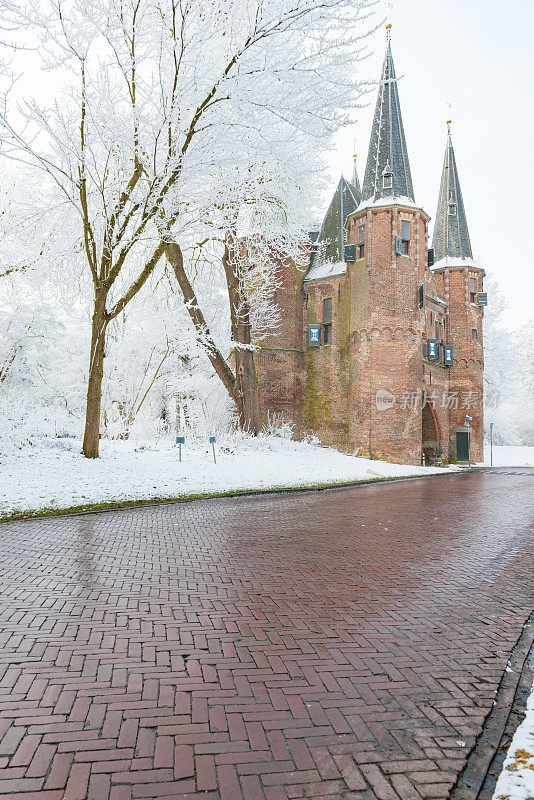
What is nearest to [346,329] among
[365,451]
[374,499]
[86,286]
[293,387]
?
[293,387]

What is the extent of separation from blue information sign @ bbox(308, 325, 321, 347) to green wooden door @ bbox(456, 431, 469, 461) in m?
12.1

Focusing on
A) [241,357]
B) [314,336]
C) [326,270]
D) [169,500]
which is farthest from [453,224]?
[169,500]

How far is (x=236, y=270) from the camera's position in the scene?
67.2 ft

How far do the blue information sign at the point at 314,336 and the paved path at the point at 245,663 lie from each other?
21.3 metres

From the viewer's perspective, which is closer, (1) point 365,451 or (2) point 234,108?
(2) point 234,108

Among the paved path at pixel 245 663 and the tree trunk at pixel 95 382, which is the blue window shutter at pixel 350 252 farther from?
the paved path at pixel 245 663

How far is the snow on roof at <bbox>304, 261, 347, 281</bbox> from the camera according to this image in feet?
92.1

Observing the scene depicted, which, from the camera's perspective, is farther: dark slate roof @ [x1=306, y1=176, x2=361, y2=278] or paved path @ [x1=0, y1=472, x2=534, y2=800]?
dark slate roof @ [x1=306, y1=176, x2=361, y2=278]

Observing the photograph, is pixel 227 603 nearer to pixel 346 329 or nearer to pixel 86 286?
pixel 86 286

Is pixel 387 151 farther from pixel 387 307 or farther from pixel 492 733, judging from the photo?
pixel 492 733

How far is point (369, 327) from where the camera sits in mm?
Answer: 25781

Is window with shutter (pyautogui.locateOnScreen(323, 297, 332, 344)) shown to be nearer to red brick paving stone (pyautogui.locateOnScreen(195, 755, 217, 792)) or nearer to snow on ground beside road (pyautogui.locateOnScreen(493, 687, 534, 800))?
snow on ground beside road (pyautogui.locateOnScreen(493, 687, 534, 800))

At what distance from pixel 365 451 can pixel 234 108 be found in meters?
17.3

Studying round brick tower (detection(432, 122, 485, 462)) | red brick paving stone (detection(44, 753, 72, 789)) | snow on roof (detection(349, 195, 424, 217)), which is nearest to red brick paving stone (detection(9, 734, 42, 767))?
red brick paving stone (detection(44, 753, 72, 789))
